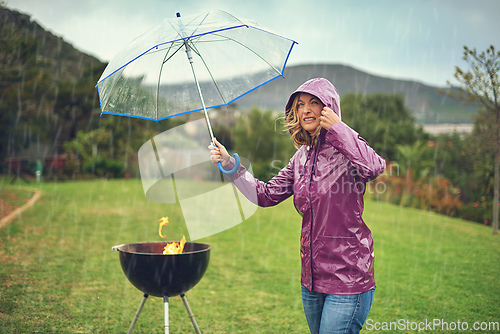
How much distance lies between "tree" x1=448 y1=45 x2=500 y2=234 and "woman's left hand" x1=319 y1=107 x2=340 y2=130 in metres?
8.39

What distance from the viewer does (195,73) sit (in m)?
3.09

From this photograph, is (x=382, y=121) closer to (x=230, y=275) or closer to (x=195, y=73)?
(x=230, y=275)

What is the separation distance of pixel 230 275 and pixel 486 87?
273 inches

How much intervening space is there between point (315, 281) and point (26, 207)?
1111 cm

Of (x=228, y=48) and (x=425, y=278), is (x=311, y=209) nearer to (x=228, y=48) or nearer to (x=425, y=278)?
(x=228, y=48)

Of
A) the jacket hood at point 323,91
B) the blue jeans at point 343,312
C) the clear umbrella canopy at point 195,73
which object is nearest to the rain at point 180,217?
the clear umbrella canopy at point 195,73

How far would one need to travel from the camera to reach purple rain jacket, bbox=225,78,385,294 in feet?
6.50

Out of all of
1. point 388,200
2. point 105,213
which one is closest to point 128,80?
point 105,213

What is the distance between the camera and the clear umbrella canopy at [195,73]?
3037mm

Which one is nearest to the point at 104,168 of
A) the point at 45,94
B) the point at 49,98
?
the point at 45,94

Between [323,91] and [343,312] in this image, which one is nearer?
[343,312]

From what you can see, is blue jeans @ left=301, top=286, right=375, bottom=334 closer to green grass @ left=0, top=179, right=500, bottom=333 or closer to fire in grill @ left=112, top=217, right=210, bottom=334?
fire in grill @ left=112, top=217, right=210, bottom=334

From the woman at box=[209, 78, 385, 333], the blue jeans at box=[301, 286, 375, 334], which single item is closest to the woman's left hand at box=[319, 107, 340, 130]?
the woman at box=[209, 78, 385, 333]

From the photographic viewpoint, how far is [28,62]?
48.1 ft
